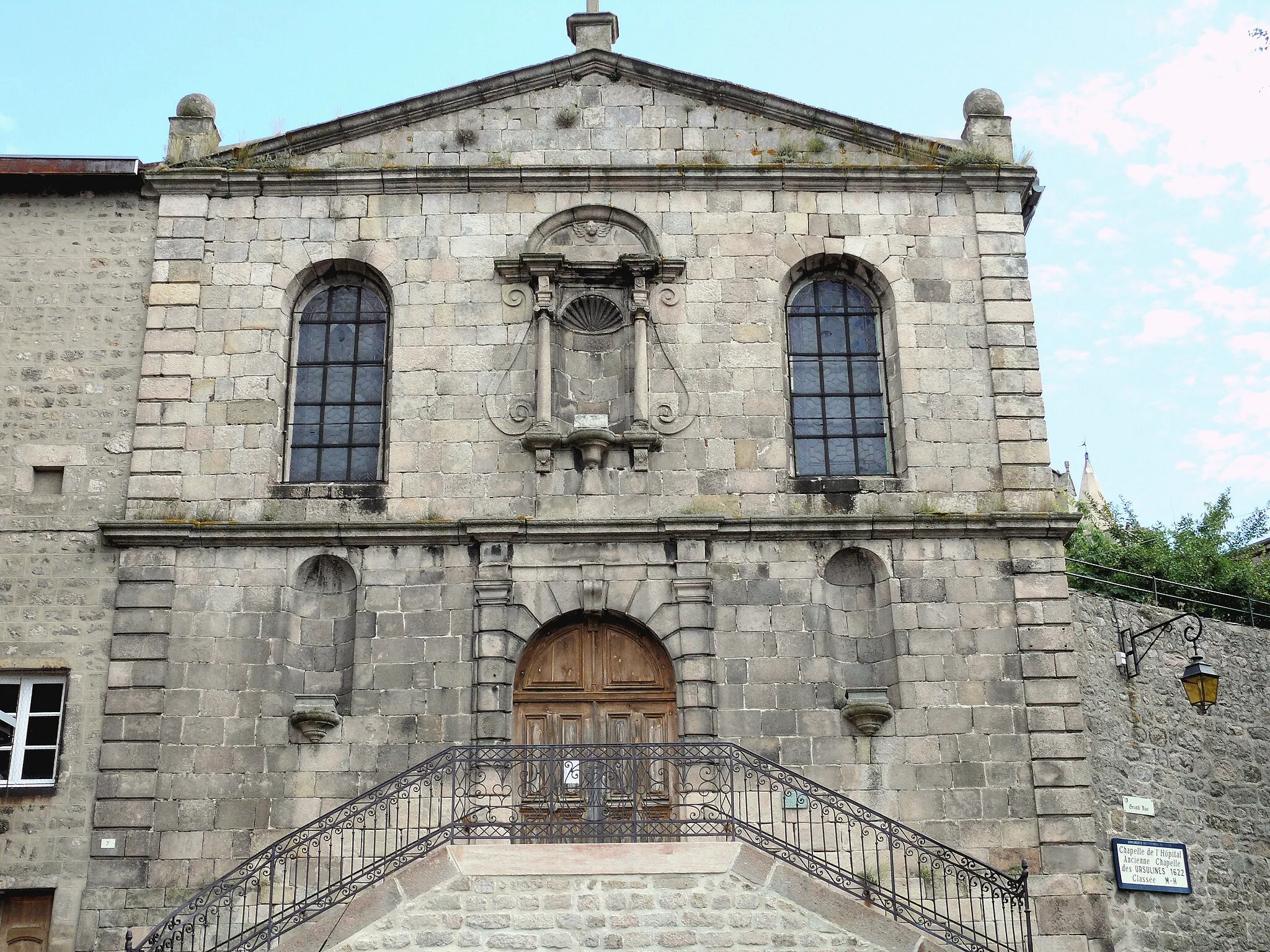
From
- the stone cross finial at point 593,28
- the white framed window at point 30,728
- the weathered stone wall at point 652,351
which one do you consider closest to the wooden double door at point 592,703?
the weathered stone wall at point 652,351

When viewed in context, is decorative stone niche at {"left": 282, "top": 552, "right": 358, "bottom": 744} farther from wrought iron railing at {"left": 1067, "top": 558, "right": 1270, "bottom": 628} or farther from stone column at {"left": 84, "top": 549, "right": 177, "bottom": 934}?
wrought iron railing at {"left": 1067, "top": 558, "right": 1270, "bottom": 628}

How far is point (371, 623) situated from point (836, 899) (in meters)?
5.42

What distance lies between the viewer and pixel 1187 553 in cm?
2131

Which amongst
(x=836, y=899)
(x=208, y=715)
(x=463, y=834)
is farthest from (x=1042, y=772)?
(x=208, y=715)

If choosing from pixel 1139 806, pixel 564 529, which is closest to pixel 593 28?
pixel 564 529

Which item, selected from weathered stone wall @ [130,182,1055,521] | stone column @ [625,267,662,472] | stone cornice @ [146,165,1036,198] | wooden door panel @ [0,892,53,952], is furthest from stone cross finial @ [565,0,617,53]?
wooden door panel @ [0,892,53,952]

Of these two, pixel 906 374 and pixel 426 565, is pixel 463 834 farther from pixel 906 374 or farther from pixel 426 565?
pixel 906 374

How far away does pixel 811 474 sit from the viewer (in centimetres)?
1532

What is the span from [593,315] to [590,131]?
7.35 ft

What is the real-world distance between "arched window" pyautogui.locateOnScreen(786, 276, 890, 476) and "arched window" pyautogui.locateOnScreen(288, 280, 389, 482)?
4.51 metres

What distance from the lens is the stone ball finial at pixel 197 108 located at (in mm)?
16406

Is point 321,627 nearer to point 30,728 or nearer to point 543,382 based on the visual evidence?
point 30,728

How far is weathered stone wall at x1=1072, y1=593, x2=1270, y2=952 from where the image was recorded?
14664 mm

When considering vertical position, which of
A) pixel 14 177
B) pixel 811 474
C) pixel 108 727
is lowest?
pixel 108 727
